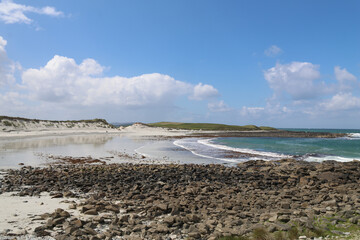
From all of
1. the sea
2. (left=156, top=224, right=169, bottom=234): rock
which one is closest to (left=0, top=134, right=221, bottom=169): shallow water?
the sea

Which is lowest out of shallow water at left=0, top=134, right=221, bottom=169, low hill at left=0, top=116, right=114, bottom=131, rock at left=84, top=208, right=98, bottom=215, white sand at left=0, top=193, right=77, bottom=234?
shallow water at left=0, top=134, right=221, bottom=169

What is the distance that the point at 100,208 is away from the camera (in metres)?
9.08

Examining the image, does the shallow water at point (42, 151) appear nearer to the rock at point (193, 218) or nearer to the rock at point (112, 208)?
the rock at point (112, 208)

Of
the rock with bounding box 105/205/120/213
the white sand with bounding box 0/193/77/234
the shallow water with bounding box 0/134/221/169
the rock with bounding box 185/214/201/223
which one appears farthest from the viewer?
the shallow water with bounding box 0/134/221/169

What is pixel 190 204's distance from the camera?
969cm

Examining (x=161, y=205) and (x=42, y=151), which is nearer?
(x=161, y=205)

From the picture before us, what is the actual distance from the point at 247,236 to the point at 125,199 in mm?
5666

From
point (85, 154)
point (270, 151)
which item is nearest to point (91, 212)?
point (85, 154)

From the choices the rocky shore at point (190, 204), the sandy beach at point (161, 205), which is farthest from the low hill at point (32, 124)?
the sandy beach at point (161, 205)

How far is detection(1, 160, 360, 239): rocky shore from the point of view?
7074mm

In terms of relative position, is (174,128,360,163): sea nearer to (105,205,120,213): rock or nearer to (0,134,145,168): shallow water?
(0,134,145,168): shallow water

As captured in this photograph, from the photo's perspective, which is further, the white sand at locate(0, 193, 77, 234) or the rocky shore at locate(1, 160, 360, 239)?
the white sand at locate(0, 193, 77, 234)

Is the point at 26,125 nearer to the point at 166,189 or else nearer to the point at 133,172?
the point at 133,172

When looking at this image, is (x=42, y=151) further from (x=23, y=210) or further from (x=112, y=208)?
(x=112, y=208)
